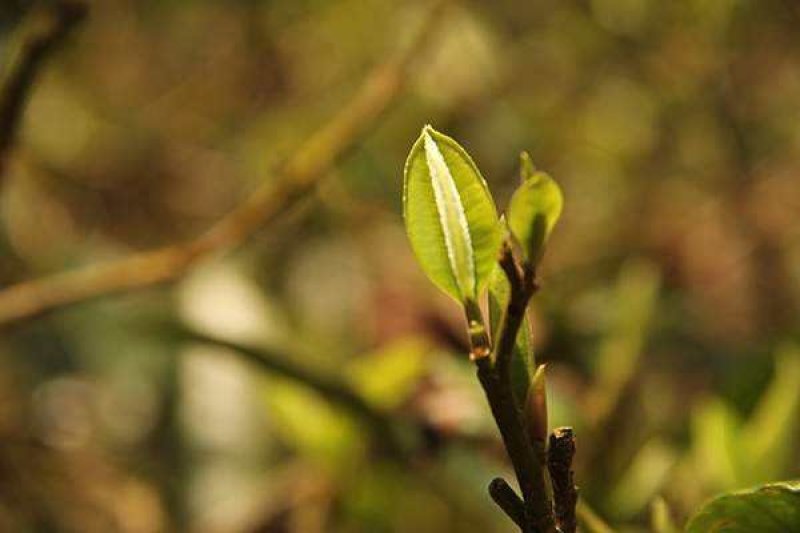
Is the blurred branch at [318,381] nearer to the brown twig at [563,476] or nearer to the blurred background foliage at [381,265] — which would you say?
the blurred background foliage at [381,265]

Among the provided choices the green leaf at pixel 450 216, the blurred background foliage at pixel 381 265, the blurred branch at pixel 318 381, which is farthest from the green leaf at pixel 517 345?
the blurred branch at pixel 318 381

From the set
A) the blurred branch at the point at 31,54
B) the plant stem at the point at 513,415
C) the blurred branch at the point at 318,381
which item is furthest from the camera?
the blurred branch at the point at 318,381

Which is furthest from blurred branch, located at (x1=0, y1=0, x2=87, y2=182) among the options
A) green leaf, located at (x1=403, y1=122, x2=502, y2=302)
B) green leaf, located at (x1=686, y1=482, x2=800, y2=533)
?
green leaf, located at (x1=686, y1=482, x2=800, y2=533)

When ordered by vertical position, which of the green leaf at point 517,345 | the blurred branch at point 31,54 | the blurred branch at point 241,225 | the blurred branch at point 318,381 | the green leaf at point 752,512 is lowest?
the green leaf at point 752,512

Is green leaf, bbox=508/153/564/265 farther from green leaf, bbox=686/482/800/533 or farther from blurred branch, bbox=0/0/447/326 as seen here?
blurred branch, bbox=0/0/447/326

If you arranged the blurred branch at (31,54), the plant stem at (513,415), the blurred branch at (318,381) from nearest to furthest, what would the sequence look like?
1. the plant stem at (513,415)
2. the blurred branch at (31,54)
3. the blurred branch at (318,381)

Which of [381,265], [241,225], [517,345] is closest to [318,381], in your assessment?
[241,225]

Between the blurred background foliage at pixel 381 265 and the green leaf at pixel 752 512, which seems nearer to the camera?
the green leaf at pixel 752 512
